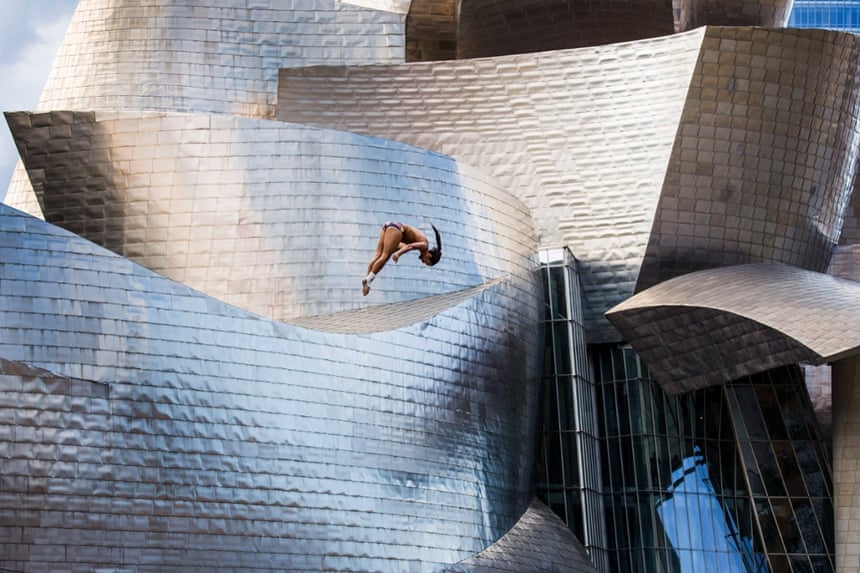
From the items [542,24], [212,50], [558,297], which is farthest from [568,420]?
[542,24]

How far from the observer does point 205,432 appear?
70.3 ft

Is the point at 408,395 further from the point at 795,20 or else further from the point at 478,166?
the point at 795,20

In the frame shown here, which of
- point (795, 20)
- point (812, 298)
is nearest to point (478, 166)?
point (812, 298)

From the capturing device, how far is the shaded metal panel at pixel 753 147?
29.6 m

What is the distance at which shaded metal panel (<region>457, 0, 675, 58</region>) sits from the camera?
3559cm

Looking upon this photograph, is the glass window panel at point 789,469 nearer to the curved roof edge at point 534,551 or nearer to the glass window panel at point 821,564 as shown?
the glass window panel at point 821,564

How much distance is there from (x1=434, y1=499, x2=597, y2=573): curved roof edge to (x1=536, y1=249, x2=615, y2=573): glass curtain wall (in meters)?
0.74

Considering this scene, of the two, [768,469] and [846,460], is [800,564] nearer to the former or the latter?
[768,469]

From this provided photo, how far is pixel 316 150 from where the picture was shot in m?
26.0

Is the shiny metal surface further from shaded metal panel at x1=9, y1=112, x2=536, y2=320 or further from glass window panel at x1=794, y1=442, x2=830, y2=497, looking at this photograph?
glass window panel at x1=794, y1=442, x2=830, y2=497

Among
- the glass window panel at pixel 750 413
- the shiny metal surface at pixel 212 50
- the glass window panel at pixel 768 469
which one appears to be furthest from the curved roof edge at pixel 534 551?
the shiny metal surface at pixel 212 50

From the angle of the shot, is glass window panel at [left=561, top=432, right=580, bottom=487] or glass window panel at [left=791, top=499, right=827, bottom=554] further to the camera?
glass window panel at [left=791, top=499, right=827, bottom=554]

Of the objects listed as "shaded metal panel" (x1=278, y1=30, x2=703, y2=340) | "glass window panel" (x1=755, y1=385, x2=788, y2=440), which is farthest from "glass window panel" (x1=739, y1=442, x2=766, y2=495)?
"shaded metal panel" (x1=278, y1=30, x2=703, y2=340)

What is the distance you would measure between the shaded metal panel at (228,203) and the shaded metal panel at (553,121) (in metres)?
4.66
